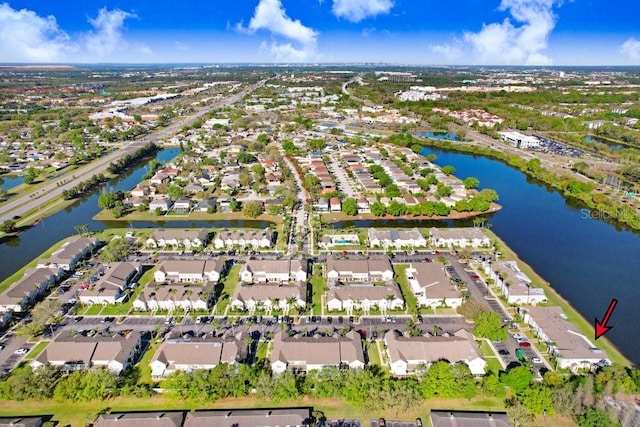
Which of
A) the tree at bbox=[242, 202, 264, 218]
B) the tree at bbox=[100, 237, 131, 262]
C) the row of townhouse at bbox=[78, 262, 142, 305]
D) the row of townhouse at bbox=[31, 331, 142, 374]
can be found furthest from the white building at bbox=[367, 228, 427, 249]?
the tree at bbox=[100, 237, 131, 262]

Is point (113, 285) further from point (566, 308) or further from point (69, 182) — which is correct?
point (69, 182)

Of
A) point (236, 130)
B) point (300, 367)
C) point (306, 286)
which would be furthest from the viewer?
point (236, 130)

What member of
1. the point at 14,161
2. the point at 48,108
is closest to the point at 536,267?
the point at 14,161

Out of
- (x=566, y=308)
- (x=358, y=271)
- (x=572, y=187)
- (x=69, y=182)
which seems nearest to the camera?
(x=566, y=308)

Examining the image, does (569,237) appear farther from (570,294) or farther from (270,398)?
(270,398)

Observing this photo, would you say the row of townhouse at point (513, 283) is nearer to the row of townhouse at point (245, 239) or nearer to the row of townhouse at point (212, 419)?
the row of townhouse at point (212, 419)

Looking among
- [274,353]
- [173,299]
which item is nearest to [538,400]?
[274,353]
